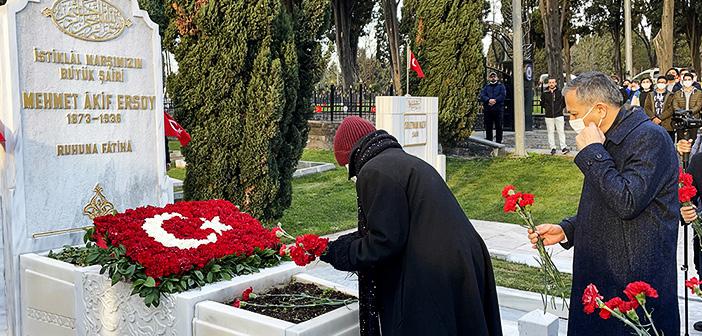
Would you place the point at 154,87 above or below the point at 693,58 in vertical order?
below

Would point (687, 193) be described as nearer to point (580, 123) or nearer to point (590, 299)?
point (580, 123)

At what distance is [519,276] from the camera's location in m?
6.29

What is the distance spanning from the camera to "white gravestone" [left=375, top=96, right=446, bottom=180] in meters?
8.34

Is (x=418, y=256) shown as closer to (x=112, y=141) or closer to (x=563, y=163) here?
(x=112, y=141)

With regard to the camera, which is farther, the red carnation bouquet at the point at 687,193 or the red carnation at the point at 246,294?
the red carnation at the point at 246,294

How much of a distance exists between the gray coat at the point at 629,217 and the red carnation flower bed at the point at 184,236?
2.10 metres

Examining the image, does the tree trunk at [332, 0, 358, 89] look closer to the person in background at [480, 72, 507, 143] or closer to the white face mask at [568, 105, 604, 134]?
the person in background at [480, 72, 507, 143]

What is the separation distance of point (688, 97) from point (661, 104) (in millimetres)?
1000

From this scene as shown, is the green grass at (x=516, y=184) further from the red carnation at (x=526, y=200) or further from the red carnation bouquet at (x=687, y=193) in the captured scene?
the red carnation at (x=526, y=200)

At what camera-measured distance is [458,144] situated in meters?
15.2

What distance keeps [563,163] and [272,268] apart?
10.4m

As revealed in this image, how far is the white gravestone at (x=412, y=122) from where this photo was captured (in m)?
8.34

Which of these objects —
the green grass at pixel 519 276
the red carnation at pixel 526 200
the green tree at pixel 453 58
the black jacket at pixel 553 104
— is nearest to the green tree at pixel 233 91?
the green grass at pixel 519 276

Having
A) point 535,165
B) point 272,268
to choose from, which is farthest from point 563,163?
point 272,268
